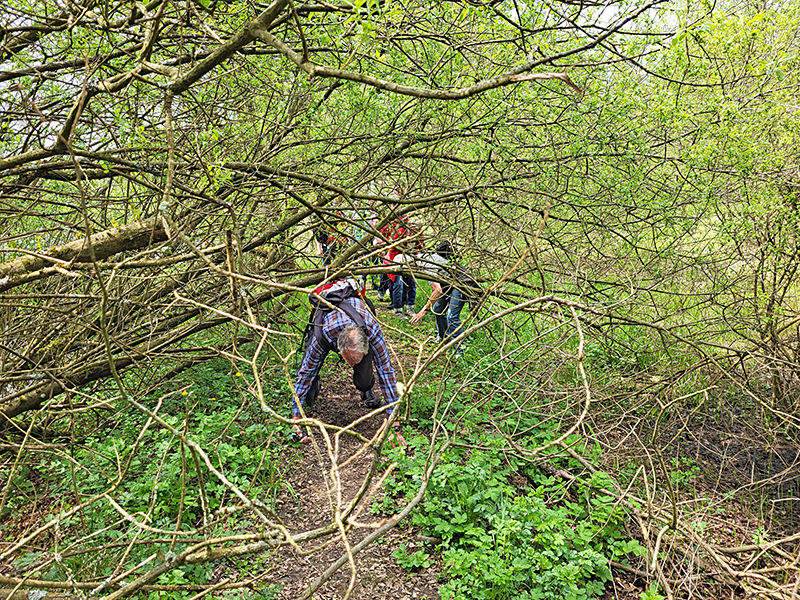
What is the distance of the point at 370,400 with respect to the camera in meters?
6.11

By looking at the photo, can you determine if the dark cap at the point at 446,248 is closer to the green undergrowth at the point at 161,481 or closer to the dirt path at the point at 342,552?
the dirt path at the point at 342,552

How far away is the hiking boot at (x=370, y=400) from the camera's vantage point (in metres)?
6.03

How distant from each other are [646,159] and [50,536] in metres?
5.94

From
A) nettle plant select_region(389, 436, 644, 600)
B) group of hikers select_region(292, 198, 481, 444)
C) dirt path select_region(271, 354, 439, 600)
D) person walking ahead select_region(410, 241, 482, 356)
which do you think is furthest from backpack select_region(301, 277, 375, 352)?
nettle plant select_region(389, 436, 644, 600)

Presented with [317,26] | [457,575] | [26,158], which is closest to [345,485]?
[457,575]

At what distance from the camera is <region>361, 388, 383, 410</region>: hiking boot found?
237 inches

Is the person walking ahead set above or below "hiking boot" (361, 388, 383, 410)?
above

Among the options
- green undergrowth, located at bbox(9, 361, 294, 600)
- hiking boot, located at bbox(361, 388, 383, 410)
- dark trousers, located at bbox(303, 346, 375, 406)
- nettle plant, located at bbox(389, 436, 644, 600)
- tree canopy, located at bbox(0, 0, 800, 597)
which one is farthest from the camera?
hiking boot, located at bbox(361, 388, 383, 410)

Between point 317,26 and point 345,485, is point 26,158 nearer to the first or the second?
point 317,26

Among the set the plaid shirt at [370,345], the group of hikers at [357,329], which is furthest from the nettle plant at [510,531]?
the group of hikers at [357,329]

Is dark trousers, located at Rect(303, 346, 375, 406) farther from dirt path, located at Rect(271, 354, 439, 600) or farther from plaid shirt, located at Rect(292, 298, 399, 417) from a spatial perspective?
dirt path, located at Rect(271, 354, 439, 600)

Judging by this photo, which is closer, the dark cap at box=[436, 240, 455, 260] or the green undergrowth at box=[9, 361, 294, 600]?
the green undergrowth at box=[9, 361, 294, 600]

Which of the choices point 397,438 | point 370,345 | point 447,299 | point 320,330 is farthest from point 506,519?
point 447,299

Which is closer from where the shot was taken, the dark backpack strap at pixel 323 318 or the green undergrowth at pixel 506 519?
the green undergrowth at pixel 506 519
